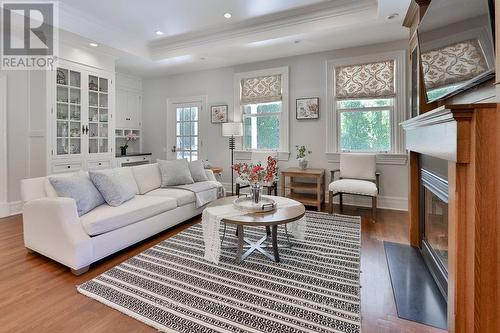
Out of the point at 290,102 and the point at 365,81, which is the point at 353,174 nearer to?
the point at 365,81

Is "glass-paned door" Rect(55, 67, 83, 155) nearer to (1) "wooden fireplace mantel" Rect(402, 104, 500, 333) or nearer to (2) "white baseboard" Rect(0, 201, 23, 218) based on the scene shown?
(2) "white baseboard" Rect(0, 201, 23, 218)

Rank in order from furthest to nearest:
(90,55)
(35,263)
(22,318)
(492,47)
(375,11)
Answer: (90,55) < (375,11) < (35,263) < (22,318) < (492,47)

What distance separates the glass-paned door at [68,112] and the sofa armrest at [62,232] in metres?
2.13

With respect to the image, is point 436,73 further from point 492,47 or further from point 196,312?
point 196,312

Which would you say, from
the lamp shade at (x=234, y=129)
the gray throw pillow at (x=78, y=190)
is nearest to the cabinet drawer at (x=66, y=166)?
the gray throw pillow at (x=78, y=190)

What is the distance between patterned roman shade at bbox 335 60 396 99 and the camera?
419 cm

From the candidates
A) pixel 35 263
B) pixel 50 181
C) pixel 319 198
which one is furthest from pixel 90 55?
pixel 319 198

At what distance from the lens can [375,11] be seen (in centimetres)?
334

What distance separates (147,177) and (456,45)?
3.50m

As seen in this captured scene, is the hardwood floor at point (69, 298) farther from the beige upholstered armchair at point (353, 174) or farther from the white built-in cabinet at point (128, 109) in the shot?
the white built-in cabinet at point (128, 109)

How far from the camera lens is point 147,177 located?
3662 millimetres

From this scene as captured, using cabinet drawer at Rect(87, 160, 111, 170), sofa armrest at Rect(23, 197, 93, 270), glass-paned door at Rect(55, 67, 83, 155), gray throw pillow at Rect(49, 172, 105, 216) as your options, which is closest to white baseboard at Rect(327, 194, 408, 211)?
gray throw pillow at Rect(49, 172, 105, 216)

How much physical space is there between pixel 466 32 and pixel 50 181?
326cm

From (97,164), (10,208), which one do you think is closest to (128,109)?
(97,164)
